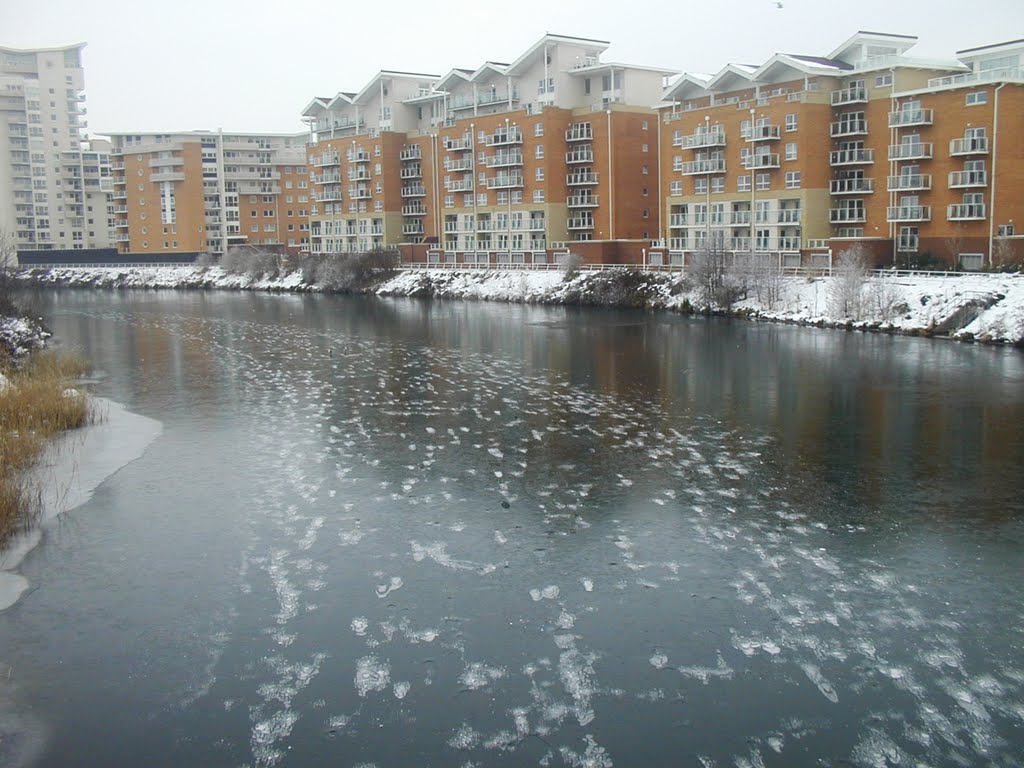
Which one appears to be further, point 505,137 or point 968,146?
point 505,137

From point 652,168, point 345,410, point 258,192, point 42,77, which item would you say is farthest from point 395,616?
point 42,77

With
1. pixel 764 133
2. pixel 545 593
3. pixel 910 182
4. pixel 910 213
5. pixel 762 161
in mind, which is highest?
pixel 764 133

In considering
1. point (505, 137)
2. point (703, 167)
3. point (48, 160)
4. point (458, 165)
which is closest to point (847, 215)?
point (703, 167)

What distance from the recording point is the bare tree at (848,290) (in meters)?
39.9

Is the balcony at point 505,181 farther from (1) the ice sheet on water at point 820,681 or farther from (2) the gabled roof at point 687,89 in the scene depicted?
(1) the ice sheet on water at point 820,681

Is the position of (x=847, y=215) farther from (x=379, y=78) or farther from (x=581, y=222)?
(x=379, y=78)

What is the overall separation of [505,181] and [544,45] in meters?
9.42

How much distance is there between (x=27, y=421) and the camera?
737 inches

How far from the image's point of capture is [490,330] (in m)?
41.7

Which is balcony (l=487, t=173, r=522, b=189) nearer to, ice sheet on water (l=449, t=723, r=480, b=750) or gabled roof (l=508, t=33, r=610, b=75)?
gabled roof (l=508, t=33, r=610, b=75)

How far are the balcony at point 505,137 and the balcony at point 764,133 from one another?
1904cm

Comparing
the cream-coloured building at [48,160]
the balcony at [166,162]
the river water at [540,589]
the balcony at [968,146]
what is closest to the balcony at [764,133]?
the balcony at [968,146]

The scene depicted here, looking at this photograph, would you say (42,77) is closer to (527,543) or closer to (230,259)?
(230,259)

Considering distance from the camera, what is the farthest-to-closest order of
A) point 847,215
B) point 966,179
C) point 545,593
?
point 847,215, point 966,179, point 545,593
